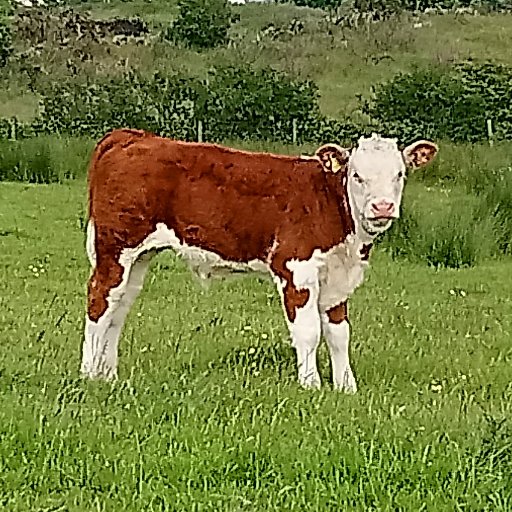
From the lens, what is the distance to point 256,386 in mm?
6574

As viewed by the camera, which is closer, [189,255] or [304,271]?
[304,271]

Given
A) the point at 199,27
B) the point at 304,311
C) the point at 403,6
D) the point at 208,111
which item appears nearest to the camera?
the point at 304,311

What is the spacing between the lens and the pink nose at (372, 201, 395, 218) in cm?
652

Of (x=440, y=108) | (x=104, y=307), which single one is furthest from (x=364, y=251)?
(x=440, y=108)

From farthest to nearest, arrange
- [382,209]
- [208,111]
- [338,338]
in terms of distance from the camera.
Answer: [208,111], [338,338], [382,209]

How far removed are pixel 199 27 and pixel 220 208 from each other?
35.7 m

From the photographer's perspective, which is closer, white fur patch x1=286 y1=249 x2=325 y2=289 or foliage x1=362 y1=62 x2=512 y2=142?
white fur patch x1=286 y1=249 x2=325 y2=289

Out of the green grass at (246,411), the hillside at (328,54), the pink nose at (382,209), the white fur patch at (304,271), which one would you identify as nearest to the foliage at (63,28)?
the hillside at (328,54)

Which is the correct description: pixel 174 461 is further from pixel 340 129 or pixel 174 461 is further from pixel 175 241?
pixel 340 129

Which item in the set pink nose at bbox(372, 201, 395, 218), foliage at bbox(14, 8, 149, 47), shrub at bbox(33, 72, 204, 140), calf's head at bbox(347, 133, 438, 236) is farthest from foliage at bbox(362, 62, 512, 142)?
foliage at bbox(14, 8, 149, 47)

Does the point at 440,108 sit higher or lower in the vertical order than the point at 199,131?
lower

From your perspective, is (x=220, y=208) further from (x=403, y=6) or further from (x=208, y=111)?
(x=403, y=6)

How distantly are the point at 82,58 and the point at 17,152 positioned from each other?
66.1ft

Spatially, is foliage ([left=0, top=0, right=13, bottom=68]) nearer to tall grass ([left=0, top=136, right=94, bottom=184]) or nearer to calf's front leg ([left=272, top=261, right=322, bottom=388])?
tall grass ([left=0, top=136, right=94, bottom=184])
